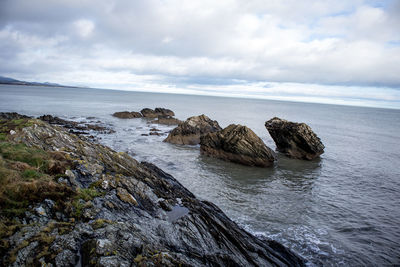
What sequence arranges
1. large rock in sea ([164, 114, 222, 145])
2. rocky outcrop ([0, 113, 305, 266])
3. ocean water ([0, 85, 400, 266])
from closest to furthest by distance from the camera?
1. rocky outcrop ([0, 113, 305, 266])
2. ocean water ([0, 85, 400, 266])
3. large rock in sea ([164, 114, 222, 145])

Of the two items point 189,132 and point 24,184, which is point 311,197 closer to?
point 24,184

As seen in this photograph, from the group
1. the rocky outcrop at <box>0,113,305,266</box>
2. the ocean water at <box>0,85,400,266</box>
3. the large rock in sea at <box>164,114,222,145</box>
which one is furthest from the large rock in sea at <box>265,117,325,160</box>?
the rocky outcrop at <box>0,113,305,266</box>

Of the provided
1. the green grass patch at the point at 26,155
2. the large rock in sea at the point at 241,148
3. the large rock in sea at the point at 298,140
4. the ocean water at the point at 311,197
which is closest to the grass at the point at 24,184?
the green grass patch at the point at 26,155

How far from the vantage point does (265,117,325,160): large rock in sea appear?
36.7 meters

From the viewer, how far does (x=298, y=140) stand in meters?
37.5

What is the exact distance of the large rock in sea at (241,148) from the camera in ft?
105

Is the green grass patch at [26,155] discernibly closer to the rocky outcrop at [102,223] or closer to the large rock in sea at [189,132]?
the rocky outcrop at [102,223]

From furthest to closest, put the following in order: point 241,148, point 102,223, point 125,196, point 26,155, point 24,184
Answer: point 241,148 < point 26,155 < point 125,196 < point 24,184 < point 102,223

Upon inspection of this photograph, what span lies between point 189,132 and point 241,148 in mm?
14820

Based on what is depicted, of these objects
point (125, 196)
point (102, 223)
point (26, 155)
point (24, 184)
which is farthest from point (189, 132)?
point (102, 223)

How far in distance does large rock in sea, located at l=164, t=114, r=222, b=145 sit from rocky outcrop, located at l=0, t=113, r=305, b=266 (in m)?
26.2

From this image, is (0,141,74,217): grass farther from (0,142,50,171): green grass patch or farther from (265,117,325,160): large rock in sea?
(265,117,325,160): large rock in sea

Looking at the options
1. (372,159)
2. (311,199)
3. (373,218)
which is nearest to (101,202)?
(311,199)

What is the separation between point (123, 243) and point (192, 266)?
2771mm
